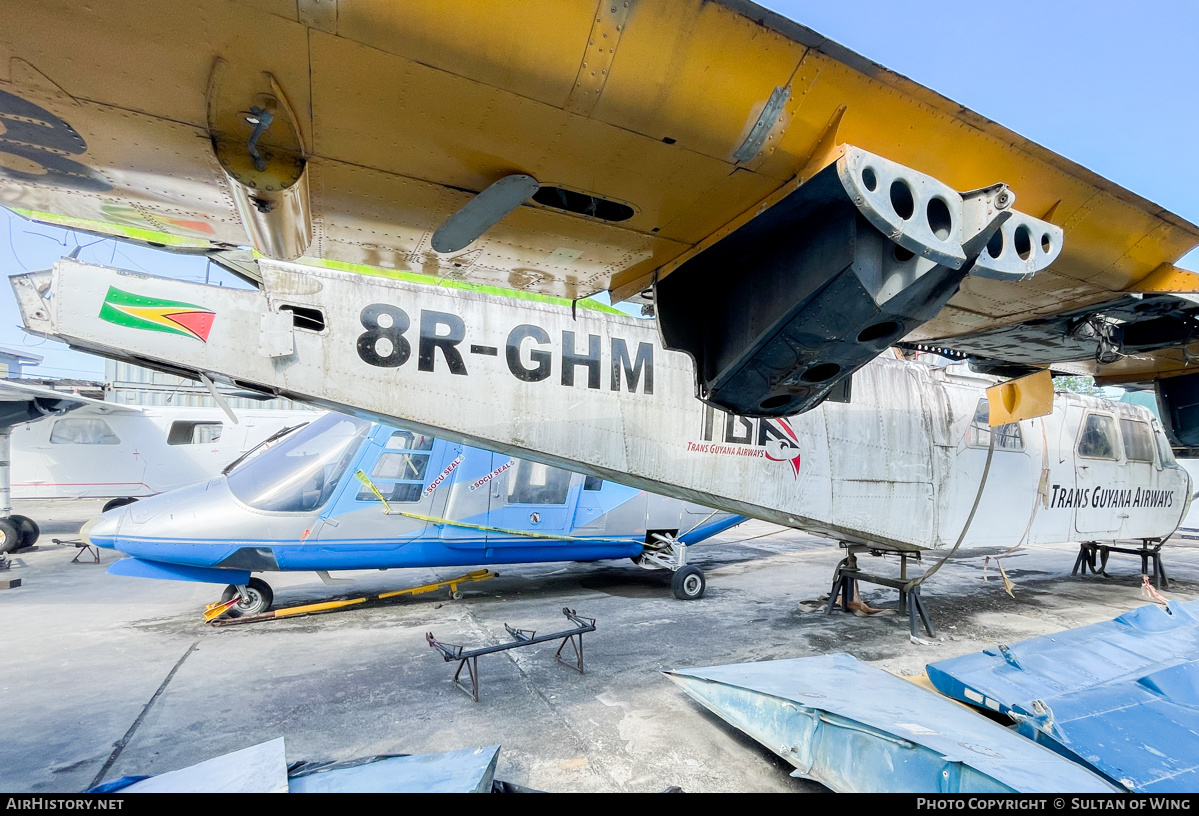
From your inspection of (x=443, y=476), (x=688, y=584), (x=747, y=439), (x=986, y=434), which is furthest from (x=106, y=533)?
(x=986, y=434)

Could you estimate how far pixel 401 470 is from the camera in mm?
6559

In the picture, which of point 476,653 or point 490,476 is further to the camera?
point 490,476

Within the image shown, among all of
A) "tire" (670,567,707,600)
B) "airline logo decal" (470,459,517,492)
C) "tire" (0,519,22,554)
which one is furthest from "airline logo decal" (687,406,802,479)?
"tire" (0,519,22,554)

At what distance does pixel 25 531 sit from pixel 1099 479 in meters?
17.2

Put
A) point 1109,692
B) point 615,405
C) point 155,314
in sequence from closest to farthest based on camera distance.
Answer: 1. point 1109,692
2. point 155,314
3. point 615,405

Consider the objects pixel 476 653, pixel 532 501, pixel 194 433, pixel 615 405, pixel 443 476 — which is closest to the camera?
pixel 476 653

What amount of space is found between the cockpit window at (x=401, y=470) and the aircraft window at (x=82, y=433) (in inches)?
413

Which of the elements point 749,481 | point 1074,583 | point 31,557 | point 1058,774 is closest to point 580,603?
point 749,481

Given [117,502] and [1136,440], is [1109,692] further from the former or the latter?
[117,502]

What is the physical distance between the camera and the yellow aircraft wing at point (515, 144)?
1571 mm

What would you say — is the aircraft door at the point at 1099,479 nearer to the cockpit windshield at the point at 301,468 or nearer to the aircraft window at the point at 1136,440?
the aircraft window at the point at 1136,440

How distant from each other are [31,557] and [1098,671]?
14.3 m

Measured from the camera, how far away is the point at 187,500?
6141mm

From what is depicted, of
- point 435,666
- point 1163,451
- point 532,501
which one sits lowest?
point 435,666
